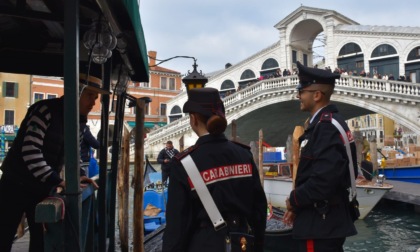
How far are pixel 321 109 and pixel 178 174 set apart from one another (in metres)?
0.92

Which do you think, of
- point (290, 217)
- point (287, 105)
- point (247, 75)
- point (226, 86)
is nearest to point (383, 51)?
point (287, 105)

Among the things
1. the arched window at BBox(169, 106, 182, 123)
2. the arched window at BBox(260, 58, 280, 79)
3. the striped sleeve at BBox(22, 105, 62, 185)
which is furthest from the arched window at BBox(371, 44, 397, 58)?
the striped sleeve at BBox(22, 105, 62, 185)

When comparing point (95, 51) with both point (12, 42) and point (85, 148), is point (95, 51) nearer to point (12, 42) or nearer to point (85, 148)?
point (12, 42)

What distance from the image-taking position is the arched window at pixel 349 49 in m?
25.2

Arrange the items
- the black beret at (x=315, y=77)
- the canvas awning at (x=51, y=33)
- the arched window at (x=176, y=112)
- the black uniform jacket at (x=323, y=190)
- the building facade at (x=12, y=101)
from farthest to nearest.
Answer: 1. the arched window at (x=176, y=112)
2. the building facade at (x=12, y=101)
3. the canvas awning at (x=51, y=33)
4. the black beret at (x=315, y=77)
5. the black uniform jacket at (x=323, y=190)

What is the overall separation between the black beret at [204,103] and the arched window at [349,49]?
83.1ft

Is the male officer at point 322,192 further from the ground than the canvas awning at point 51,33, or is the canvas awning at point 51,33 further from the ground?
the canvas awning at point 51,33

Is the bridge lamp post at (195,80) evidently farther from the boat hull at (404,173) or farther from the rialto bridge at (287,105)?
the rialto bridge at (287,105)

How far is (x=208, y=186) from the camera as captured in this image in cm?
174

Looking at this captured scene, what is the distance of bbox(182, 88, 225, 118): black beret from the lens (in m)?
1.81

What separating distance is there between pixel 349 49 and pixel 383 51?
7.15 feet

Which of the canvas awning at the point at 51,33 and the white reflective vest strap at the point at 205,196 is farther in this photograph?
the canvas awning at the point at 51,33

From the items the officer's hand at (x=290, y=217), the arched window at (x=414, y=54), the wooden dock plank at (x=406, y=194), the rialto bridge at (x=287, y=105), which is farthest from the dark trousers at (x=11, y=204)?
the arched window at (x=414, y=54)

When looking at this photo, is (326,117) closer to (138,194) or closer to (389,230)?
(138,194)
